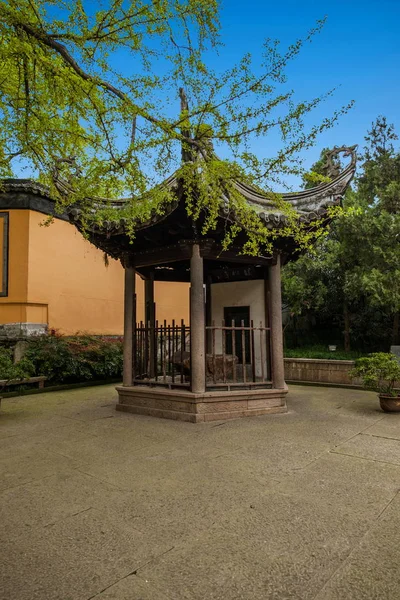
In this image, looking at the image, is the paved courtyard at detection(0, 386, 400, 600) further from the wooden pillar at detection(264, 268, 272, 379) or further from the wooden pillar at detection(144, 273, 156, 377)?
the wooden pillar at detection(144, 273, 156, 377)

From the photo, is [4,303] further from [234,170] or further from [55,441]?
[234,170]

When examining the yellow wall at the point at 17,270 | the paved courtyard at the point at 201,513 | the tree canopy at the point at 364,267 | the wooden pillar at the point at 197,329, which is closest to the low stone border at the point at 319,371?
the tree canopy at the point at 364,267

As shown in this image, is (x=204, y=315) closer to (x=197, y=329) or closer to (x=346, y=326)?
(x=197, y=329)

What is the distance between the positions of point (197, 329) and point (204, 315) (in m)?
0.54

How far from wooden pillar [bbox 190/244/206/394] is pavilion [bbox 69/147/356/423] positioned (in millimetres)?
15

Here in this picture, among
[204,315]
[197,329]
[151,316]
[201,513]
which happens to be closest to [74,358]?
[151,316]

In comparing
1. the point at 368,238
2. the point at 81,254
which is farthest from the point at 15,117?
the point at 368,238

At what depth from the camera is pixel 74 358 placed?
376 inches

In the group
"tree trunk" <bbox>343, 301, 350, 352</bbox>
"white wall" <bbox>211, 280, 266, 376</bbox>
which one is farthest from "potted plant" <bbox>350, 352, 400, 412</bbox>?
"tree trunk" <bbox>343, 301, 350, 352</bbox>

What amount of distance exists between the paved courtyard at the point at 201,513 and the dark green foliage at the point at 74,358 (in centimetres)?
433

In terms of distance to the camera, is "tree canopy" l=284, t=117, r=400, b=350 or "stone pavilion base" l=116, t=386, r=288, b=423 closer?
"stone pavilion base" l=116, t=386, r=288, b=423

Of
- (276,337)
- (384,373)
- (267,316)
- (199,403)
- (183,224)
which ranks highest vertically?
(183,224)

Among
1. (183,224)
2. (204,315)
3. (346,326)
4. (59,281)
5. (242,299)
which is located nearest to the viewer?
(183,224)

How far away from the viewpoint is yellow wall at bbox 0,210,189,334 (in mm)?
9758
